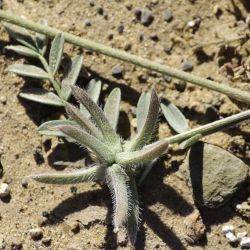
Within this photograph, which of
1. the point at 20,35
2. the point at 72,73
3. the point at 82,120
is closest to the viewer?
the point at 82,120

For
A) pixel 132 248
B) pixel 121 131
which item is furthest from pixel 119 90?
pixel 132 248

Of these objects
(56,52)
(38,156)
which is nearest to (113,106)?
(56,52)

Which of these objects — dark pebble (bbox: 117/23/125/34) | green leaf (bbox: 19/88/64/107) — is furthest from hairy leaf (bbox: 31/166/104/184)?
dark pebble (bbox: 117/23/125/34)

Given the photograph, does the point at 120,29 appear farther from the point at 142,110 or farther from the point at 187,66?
the point at 142,110

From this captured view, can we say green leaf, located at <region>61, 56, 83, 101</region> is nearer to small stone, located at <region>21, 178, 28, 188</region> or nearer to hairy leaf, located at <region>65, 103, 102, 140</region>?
hairy leaf, located at <region>65, 103, 102, 140</region>

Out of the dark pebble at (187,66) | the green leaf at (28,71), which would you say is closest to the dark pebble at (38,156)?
the green leaf at (28,71)

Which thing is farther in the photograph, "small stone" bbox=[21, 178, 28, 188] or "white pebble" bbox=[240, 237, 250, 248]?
"small stone" bbox=[21, 178, 28, 188]

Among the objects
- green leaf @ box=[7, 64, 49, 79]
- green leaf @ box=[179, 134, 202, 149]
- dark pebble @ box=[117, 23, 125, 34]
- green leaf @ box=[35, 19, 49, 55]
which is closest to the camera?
green leaf @ box=[179, 134, 202, 149]

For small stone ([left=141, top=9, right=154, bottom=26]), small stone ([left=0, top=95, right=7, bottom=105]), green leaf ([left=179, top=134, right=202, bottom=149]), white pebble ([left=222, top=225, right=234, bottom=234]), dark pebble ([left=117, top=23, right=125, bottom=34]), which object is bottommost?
white pebble ([left=222, top=225, right=234, bottom=234])
